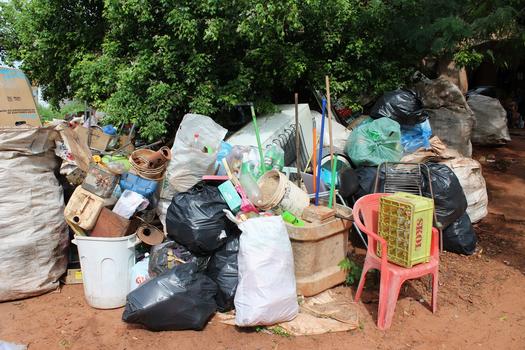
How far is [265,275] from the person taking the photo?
8.93 ft

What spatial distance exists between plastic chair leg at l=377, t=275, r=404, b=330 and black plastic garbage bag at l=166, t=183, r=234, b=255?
3.90 ft

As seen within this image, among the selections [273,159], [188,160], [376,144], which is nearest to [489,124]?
[376,144]

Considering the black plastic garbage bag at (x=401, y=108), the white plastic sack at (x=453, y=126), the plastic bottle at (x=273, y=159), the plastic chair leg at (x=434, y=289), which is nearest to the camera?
the plastic chair leg at (x=434, y=289)

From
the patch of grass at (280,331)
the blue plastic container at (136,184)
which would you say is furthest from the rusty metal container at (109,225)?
the patch of grass at (280,331)

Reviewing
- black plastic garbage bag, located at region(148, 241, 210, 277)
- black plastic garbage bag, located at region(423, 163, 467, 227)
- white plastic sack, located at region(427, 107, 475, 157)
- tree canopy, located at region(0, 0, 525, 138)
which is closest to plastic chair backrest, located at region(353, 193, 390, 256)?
black plastic garbage bag, located at region(423, 163, 467, 227)

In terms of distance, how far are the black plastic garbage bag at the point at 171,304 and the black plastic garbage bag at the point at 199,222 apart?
0.27 meters

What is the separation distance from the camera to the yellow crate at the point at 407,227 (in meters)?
2.71

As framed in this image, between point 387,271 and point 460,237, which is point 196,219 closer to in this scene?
point 387,271

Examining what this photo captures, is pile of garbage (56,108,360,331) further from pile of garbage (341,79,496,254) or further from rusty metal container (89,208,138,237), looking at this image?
pile of garbage (341,79,496,254)

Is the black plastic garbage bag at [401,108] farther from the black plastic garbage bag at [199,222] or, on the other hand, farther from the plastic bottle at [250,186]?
the black plastic garbage bag at [199,222]

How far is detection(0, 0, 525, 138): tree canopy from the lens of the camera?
4.23 metres

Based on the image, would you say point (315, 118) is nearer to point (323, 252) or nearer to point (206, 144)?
point (206, 144)

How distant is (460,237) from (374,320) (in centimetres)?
142

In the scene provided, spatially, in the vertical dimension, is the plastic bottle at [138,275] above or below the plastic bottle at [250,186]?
below
